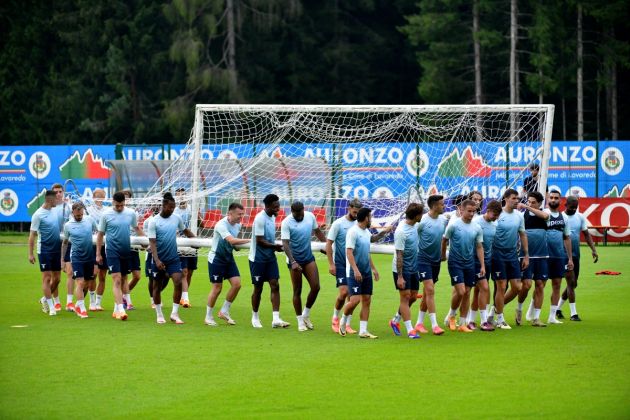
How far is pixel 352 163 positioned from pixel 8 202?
1375 cm

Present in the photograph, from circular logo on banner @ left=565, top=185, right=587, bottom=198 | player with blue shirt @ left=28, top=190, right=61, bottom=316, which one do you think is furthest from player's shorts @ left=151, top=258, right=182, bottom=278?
circular logo on banner @ left=565, top=185, right=587, bottom=198

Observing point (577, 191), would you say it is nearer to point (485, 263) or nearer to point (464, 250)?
point (485, 263)

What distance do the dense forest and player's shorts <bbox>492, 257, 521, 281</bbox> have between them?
31.5 meters

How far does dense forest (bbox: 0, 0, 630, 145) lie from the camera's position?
49.3 m

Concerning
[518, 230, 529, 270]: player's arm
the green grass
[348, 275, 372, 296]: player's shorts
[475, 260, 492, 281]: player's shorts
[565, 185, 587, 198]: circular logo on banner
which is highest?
[565, 185, 587, 198]: circular logo on banner

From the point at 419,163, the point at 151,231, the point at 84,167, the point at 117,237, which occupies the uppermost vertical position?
the point at 84,167

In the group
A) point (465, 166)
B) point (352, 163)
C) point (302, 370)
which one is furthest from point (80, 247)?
point (352, 163)

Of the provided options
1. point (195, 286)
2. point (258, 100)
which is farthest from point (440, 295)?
point (258, 100)

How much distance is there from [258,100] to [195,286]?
1228 inches

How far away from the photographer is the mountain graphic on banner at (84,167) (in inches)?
1570

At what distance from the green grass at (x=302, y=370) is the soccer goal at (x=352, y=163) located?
15.7 feet

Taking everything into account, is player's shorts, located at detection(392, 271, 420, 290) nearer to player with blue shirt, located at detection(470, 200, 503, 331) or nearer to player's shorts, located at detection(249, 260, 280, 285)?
player with blue shirt, located at detection(470, 200, 503, 331)

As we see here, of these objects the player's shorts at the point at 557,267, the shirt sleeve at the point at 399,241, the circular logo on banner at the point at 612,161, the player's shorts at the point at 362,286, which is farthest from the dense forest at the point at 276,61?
the player's shorts at the point at 362,286

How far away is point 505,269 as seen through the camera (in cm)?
1684
